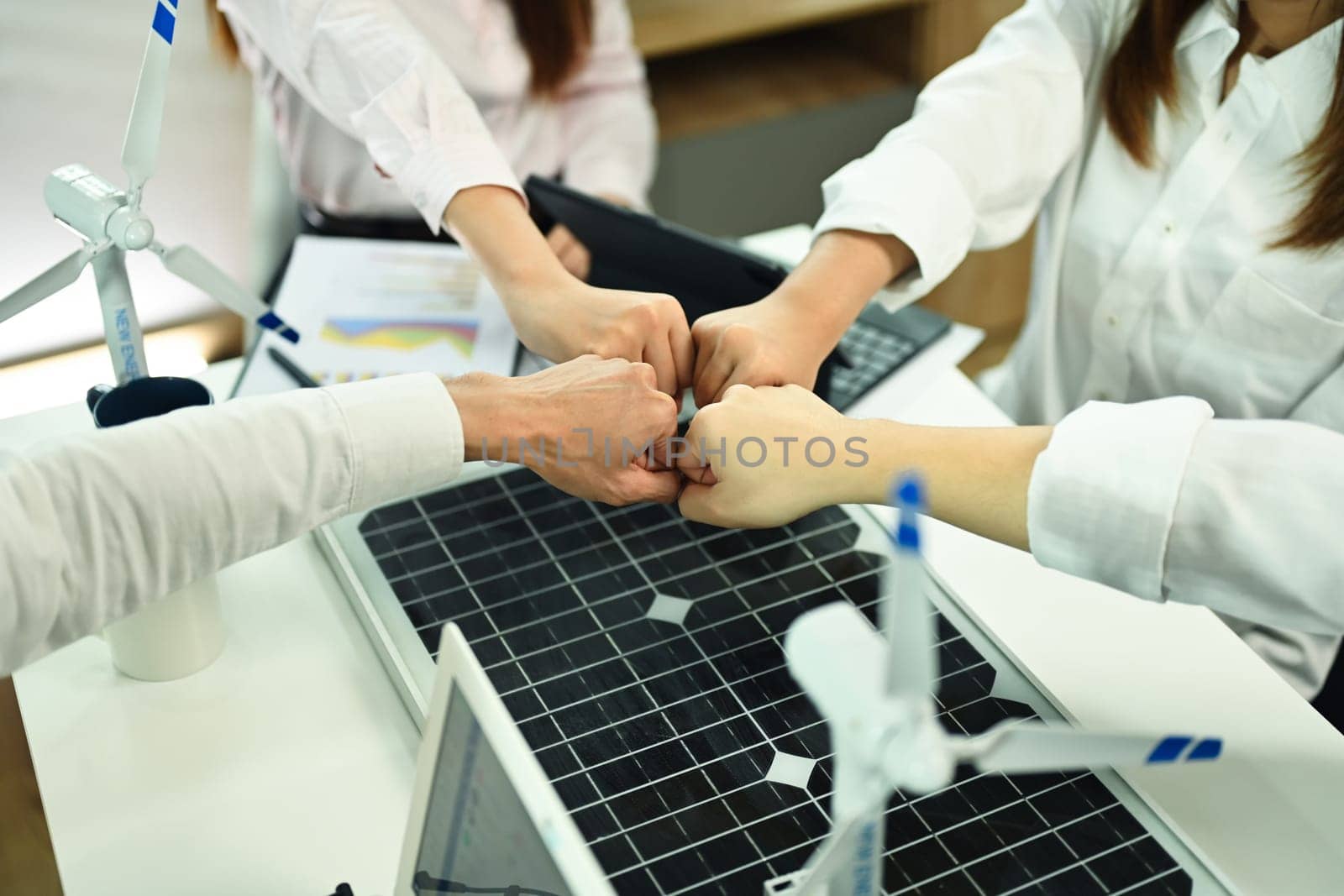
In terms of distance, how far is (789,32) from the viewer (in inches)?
99.3

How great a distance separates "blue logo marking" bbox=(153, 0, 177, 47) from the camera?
0.95 metres

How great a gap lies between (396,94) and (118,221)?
41cm

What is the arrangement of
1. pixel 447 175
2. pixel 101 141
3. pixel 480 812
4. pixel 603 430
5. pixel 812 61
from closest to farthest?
pixel 480 812 < pixel 603 430 < pixel 447 175 < pixel 101 141 < pixel 812 61

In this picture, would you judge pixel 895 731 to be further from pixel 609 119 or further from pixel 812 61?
pixel 812 61

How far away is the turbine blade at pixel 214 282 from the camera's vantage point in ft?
3.38

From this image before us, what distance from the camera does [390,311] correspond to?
1.30m

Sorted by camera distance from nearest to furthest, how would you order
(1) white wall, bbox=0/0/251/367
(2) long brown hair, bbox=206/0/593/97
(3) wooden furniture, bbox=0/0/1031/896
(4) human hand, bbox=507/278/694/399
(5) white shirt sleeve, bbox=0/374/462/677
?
(5) white shirt sleeve, bbox=0/374/462/677 → (4) human hand, bbox=507/278/694/399 → (2) long brown hair, bbox=206/0/593/97 → (1) white wall, bbox=0/0/251/367 → (3) wooden furniture, bbox=0/0/1031/896

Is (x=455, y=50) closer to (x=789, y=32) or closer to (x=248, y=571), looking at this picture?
(x=248, y=571)

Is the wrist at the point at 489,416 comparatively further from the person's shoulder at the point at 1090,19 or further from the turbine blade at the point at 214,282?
the person's shoulder at the point at 1090,19

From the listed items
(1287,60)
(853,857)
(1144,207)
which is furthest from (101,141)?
(853,857)

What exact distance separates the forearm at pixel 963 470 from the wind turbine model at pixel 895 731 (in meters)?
0.35

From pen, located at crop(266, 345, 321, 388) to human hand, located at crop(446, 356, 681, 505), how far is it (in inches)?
10.2

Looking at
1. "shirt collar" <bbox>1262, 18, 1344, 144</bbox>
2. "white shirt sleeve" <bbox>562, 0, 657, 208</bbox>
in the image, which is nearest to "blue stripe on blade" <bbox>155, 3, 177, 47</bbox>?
"white shirt sleeve" <bbox>562, 0, 657, 208</bbox>

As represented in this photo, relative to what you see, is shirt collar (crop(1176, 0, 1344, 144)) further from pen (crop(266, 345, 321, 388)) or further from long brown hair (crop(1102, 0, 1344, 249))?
pen (crop(266, 345, 321, 388))
